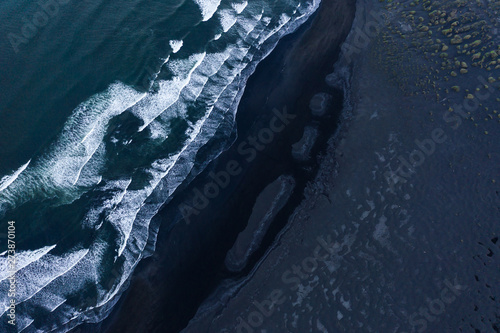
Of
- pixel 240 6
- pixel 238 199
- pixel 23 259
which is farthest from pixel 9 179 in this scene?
pixel 240 6

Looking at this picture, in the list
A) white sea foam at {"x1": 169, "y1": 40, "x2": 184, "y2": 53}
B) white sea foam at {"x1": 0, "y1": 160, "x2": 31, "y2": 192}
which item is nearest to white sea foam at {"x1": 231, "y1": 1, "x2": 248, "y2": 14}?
white sea foam at {"x1": 169, "y1": 40, "x2": 184, "y2": 53}

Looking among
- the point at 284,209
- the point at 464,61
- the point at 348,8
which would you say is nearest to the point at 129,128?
the point at 284,209

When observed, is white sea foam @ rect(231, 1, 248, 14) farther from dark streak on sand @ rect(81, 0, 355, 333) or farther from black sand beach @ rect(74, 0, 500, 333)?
black sand beach @ rect(74, 0, 500, 333)

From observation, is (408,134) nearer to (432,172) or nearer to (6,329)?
(432,172)

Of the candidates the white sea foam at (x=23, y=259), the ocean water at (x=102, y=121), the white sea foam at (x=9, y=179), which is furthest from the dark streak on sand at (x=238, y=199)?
the white sea foam at (x=9, y=179)

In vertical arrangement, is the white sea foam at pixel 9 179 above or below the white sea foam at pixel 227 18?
above

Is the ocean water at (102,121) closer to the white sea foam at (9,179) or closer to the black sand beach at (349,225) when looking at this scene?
the white sea foam at (9,179)
